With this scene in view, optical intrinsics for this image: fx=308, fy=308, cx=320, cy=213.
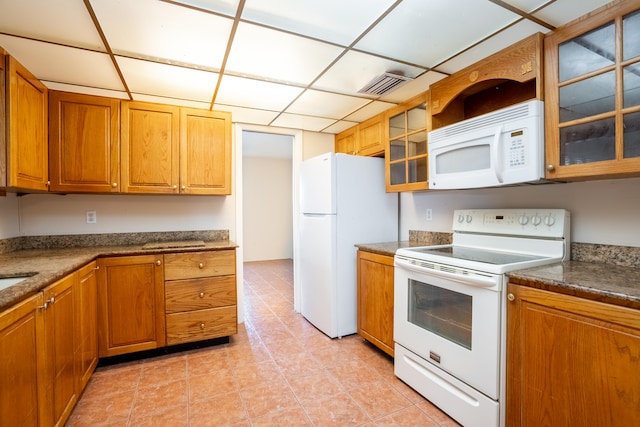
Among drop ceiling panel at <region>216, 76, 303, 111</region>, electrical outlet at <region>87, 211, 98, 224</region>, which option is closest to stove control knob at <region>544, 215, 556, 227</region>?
drop ceiling panel at <region>216, 76, 303, 111</region>

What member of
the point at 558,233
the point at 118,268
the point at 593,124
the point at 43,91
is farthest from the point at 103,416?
the point at 593,124

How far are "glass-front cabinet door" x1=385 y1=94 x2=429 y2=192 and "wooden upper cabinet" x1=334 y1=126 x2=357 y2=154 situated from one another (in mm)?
621

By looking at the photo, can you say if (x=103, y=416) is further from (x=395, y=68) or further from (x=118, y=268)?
(x=395, y=68)

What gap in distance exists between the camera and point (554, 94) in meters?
1.57

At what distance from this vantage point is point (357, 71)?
6.82ft

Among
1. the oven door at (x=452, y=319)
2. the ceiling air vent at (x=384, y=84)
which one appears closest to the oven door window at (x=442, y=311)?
the oven door at (x=452, y=319)

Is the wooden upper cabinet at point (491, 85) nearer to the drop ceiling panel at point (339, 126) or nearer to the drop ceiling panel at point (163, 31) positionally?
the drop ceiling panel at point (339, 126)

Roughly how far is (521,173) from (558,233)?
1.40 ft

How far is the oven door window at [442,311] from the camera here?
5.49 feet

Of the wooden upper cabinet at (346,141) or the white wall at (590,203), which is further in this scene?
the wooden upper cabinet at (346,141)

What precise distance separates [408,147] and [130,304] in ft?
8.25

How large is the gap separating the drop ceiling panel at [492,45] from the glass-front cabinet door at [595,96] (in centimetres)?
12

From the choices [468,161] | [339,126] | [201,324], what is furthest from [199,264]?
[468,161]

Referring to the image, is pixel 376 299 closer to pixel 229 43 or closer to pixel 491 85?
pixel 491 85
